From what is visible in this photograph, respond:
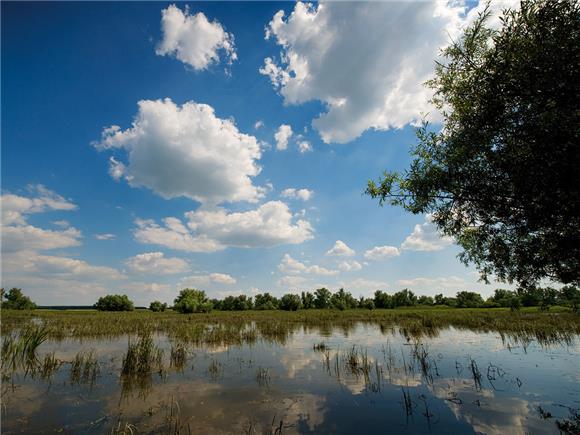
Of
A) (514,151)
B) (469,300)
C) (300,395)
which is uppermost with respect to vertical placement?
(514,151)

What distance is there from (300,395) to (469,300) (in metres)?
114

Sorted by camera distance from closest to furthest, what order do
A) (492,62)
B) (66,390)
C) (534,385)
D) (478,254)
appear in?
(492,62) < (66,390) < (534,385) < (478,254)

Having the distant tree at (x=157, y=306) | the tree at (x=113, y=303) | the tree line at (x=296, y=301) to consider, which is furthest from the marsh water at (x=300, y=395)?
the distant tree at (x=157, y=306)

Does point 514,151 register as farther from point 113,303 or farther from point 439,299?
point 439,299

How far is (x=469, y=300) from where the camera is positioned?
346 ft

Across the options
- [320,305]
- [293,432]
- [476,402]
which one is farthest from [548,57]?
[320,305]

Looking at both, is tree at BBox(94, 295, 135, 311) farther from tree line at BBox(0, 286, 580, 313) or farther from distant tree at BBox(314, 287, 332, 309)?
distant tree at BBox(314, 287, 332, 309)

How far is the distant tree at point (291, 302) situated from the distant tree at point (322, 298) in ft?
48.8

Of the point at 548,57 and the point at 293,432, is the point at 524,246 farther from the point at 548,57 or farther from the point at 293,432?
the point at 293,432

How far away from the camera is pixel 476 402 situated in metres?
11.2

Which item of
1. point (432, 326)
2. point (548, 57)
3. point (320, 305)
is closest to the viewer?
point (548, 57)

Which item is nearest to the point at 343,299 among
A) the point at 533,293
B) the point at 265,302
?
the point at 265,302

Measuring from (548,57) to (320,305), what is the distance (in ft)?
400

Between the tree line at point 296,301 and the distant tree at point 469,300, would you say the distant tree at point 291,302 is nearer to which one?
the tree line at point 296,301
